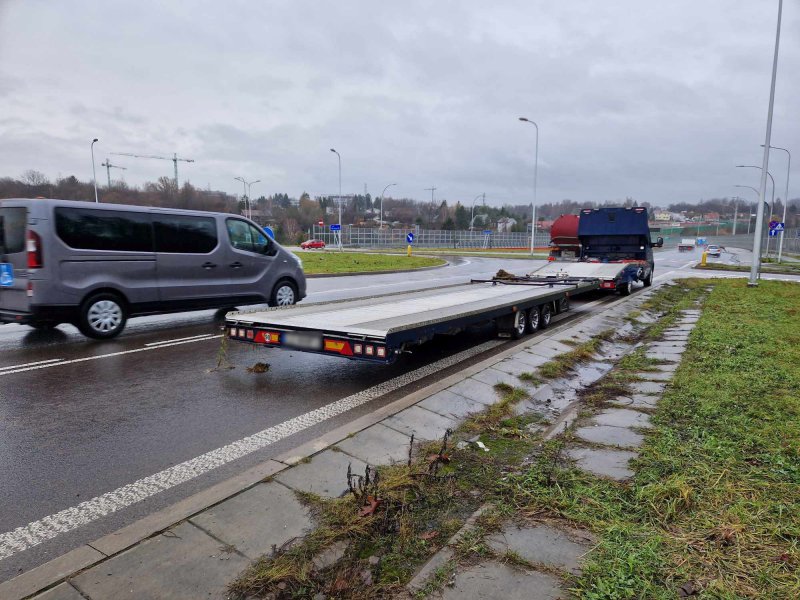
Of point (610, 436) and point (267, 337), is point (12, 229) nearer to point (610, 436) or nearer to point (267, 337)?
point (267, 337)

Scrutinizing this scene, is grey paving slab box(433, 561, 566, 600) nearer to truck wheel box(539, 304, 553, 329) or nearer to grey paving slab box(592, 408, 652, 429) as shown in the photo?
grey paving slab box(592, 408, 652, 429)

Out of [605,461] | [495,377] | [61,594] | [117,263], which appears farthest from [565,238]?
[61,594]

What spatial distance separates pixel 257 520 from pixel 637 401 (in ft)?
13.8

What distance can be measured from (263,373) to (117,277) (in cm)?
353

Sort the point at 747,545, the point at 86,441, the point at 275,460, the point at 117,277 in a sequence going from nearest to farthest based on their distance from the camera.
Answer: the point at 747,545
the point at 275,460
the point at 86,441
the point at 117,277

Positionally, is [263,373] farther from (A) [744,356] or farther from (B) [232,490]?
(A) [744,356]

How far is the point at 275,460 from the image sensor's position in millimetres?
3895

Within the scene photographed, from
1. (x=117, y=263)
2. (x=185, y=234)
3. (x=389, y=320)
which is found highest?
(x=185, y=234)

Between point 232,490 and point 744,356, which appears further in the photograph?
point 744,356

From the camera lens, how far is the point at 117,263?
324 inches

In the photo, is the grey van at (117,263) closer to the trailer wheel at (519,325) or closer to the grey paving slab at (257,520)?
the trailer wheel at (519,325)

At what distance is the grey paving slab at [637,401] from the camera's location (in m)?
5.40

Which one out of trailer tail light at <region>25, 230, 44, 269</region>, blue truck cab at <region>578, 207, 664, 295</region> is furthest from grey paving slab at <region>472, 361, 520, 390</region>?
blue truck cab at <region>578, 207, 664, 295</region>

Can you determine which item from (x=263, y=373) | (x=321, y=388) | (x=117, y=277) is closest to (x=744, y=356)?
(x=321, y=388)
